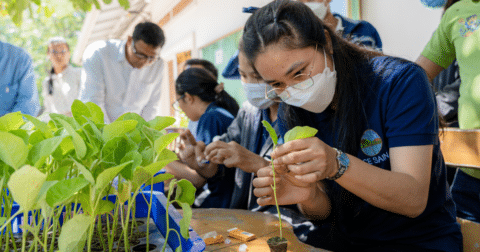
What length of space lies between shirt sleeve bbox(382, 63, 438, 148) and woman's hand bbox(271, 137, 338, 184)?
30 cm

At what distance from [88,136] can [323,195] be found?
0.88 m

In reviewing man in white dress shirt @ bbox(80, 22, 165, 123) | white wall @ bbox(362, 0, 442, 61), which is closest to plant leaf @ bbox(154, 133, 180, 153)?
white wall @ bbox(362, 0, 442, 61)

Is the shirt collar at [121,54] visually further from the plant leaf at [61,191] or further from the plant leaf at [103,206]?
the plant leaf at [61,191]

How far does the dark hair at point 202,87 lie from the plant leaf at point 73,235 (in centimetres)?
221

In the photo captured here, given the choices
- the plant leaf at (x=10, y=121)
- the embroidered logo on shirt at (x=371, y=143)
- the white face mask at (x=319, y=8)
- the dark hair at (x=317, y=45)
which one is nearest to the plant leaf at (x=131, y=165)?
the plant leaf at (x=10, y=121)

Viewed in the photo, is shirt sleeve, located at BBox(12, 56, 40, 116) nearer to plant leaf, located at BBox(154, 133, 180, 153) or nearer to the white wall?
plant leaf, located at BBox(154, 133, 180, 153)

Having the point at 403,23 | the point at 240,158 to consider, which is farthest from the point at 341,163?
the point at 403,23

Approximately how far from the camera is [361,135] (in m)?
1.22

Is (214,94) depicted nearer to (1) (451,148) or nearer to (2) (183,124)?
(1) (451,148)

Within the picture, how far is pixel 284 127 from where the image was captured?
148cm

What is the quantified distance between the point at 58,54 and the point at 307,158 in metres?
4.63

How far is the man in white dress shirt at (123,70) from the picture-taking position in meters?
3.17

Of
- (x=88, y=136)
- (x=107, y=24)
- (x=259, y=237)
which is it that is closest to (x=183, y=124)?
(x=259, y=237)

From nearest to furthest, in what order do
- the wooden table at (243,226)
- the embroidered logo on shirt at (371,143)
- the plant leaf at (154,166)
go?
1. the plant leaf at (154,166)
2. the wooden table at (243,226)
3. the embroidered logo on shirt at (371,143)
